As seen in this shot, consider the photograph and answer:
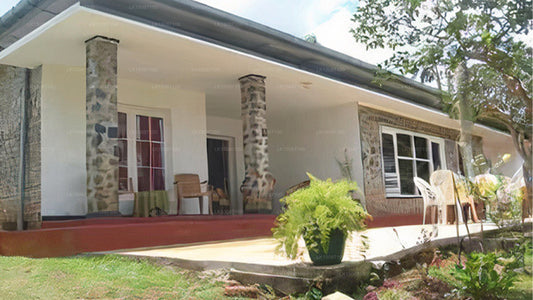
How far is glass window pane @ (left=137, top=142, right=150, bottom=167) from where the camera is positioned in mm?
7984

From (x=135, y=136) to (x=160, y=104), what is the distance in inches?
27.4

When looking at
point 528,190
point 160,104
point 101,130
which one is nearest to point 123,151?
point 160,104

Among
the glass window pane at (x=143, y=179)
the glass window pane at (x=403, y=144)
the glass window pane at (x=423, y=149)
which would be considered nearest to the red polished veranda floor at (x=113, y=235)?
the glass window pane at (x=423, y=149)

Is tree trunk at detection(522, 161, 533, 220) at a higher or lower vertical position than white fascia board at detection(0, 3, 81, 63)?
lower

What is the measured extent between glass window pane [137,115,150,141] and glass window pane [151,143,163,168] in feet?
0.67

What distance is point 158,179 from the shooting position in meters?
8.16

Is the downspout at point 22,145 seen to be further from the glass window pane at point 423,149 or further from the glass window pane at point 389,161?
the glass window pane at point 389,161

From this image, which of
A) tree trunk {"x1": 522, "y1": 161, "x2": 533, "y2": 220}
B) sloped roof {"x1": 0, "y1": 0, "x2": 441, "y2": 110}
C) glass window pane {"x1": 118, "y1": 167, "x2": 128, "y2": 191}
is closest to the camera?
tree trunk {"x1": 522, "y1": 161, "x2": 533, "y2": 220}

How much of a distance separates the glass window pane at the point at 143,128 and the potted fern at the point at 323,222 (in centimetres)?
538

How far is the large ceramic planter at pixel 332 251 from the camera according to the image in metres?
3.01

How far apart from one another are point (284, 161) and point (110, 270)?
26.0 feet

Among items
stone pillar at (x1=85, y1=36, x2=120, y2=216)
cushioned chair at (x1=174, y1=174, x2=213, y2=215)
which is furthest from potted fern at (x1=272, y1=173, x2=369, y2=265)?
cushioned chair at (x1=174, y1=174, x2=213, y2=215)

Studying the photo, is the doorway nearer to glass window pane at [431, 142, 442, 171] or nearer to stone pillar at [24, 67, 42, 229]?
stone pillar at [24, 67, 42, 229]

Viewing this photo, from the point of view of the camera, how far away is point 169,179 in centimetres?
819
